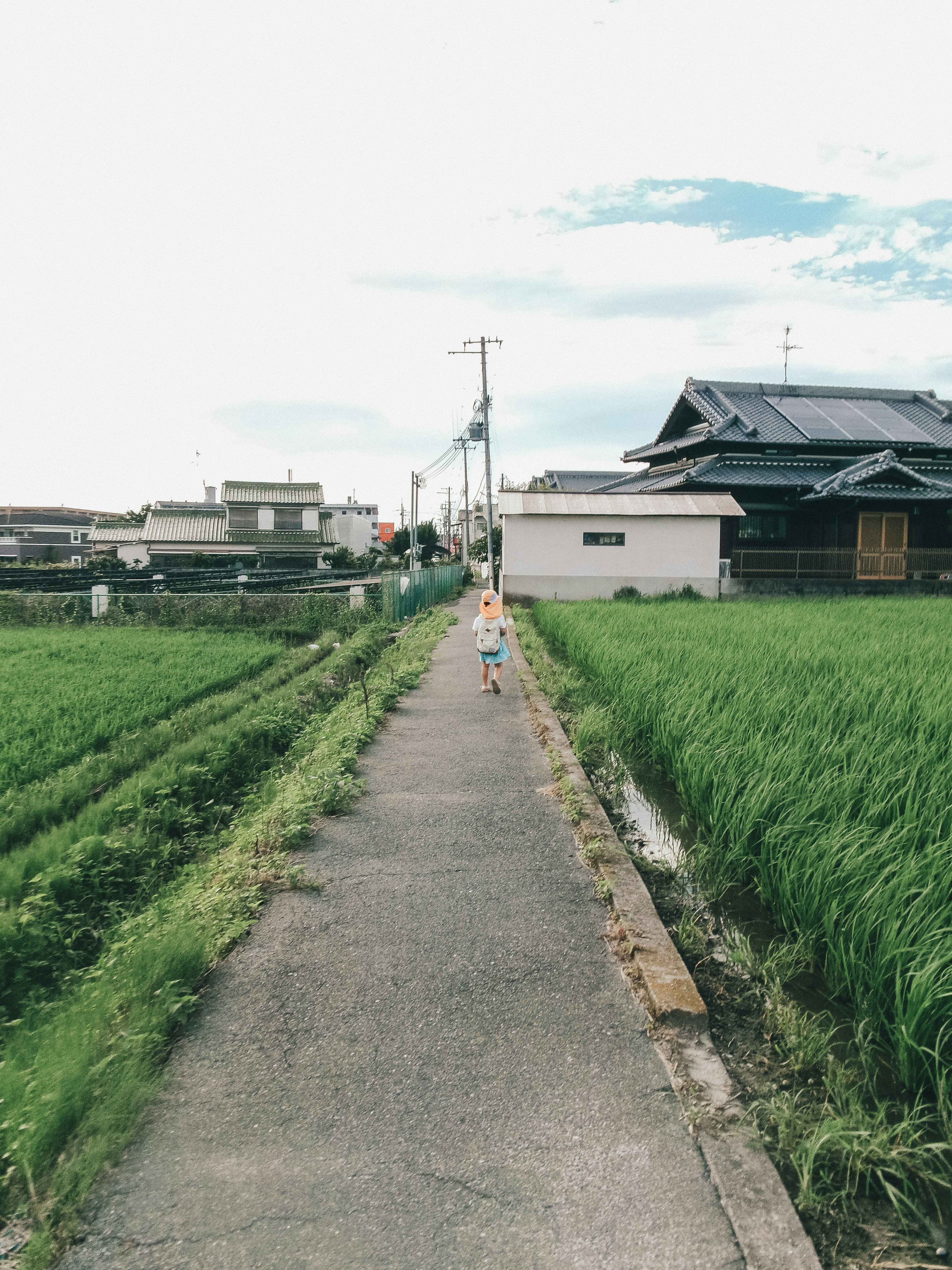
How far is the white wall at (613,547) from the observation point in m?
19.8

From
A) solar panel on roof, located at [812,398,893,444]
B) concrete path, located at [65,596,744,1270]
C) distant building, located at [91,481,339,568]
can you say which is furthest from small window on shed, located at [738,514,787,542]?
distant building, located at [91,481,339,568]

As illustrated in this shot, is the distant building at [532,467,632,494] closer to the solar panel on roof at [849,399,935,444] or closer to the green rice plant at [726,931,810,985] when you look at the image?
the solar panel on roof at [849,399,935,444]

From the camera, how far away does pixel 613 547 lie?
20000 mm

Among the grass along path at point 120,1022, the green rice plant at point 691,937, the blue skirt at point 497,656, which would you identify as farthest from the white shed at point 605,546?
the green rice plant at point 691,937

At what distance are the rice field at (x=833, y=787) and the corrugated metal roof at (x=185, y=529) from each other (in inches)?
1384

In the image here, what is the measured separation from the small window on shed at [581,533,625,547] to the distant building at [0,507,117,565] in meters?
32.3

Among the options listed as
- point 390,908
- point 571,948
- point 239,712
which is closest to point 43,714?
point 239,712

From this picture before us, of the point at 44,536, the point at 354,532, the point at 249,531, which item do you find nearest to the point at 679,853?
the point at 249,531

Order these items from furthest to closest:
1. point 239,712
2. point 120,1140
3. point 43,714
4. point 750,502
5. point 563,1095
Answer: point 750,502 → point 239,712 → point 43,714 → point 563,1095 → point 120,1140

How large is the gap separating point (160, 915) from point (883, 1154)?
2.89 metres

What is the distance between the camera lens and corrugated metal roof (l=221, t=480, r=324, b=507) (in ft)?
133

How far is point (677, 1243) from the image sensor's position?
1.71 meters

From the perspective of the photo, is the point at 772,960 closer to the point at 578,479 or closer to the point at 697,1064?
the point at 697,1064

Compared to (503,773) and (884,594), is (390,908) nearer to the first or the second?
(503,773)
